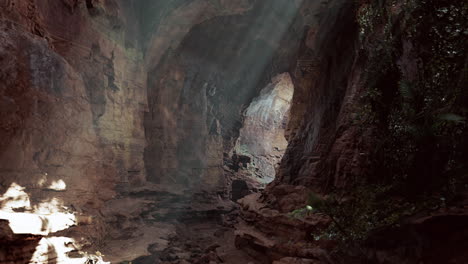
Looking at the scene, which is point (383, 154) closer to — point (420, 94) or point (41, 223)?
point (420, 94)

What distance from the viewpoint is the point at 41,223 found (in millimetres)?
4445

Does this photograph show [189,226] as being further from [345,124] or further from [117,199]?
[345,124]

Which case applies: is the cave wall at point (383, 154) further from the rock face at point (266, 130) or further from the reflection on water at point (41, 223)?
the rock face at point (266, 130)

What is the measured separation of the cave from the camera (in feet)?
13.7

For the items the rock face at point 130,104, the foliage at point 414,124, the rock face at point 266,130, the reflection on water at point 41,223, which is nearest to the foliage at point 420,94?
the foliage at point 414,124

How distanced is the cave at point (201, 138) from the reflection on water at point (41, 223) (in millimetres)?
30

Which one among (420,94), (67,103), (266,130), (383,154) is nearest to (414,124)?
(420,94)

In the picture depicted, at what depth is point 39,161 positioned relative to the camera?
6113mm

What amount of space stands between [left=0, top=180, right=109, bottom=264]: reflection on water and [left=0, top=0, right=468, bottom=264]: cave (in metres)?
0.03

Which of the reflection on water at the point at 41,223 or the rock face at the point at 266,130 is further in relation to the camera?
the rock face at the point at 266,130

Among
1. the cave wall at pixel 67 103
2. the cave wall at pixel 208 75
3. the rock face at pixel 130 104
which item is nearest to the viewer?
the cave wall at pixel 67 103

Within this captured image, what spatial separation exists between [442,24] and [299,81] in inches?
244

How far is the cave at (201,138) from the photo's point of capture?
13.7 ft

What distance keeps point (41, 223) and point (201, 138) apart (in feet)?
38.1
